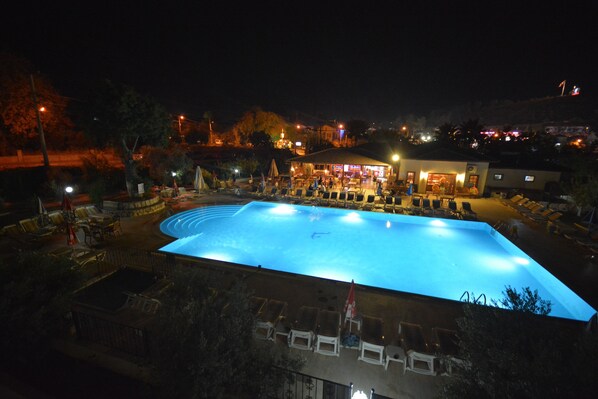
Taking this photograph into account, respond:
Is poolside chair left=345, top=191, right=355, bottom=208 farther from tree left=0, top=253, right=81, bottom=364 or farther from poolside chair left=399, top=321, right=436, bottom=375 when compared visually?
tree left=0, top=253, right=81, bottom=364

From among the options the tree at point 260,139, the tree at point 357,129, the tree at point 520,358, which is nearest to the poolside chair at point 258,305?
the tree at point 520,358

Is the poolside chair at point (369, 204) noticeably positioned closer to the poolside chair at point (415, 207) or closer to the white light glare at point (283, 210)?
the poolside chair at point (415, 207)

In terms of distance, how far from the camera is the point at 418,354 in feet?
15.9

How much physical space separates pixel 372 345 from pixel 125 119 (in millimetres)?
14249

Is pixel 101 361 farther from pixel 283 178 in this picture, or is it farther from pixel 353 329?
pixel 283 178

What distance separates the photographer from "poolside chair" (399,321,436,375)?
481cm

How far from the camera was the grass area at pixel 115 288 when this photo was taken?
6.59 m

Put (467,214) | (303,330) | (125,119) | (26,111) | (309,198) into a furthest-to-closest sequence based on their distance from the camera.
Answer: (26,111) < (309,198) < (467,214) < (125,119) < (303,330)

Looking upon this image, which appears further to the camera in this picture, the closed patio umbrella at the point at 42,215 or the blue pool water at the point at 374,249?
the closed patio umbrella at the point at 42,215

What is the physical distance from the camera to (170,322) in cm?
339

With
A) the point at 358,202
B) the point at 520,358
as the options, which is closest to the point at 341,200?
the point at 358,202

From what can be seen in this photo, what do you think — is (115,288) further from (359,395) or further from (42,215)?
(42,215)

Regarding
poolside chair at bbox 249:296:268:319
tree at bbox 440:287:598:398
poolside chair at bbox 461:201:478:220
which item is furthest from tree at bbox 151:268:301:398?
poolside chair at bbox 461:201:478:220

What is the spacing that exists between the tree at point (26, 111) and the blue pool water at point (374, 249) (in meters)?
18.0
